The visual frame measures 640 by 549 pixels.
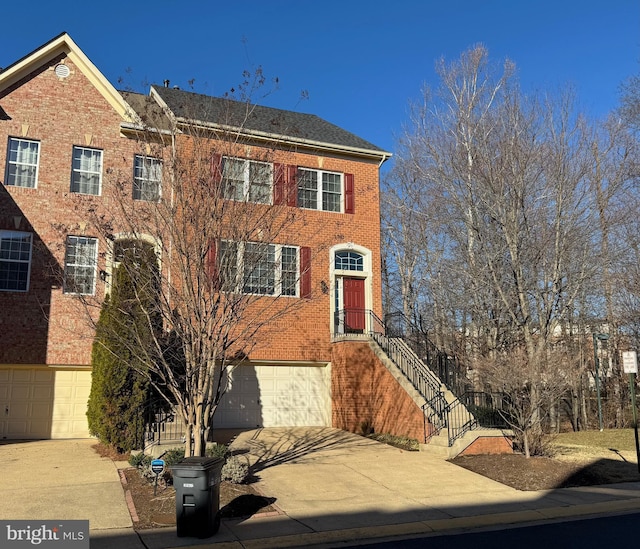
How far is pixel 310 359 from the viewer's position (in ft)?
58.9

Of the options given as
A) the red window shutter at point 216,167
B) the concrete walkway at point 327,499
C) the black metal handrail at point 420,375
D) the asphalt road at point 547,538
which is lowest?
the asphalt road at point 547,538

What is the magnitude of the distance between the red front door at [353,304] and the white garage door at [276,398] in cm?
169

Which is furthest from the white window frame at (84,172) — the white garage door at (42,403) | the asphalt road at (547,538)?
the asphalt road at (547,538)

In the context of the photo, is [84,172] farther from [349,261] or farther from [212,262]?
[212,262]

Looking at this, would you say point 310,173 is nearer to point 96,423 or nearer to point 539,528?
point 96,423

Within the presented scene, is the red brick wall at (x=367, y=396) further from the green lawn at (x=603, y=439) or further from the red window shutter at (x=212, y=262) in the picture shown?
the red window shutter at (x=212, y=262)

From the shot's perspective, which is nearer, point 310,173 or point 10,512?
point 10,512

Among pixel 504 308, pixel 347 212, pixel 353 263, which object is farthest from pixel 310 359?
pixel 504 308

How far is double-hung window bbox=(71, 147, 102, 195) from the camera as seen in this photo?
1664cm

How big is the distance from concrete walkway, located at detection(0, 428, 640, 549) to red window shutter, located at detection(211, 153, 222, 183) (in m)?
5.44

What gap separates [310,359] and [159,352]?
8998mm

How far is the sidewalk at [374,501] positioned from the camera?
7.64m

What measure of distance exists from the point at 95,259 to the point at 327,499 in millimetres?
8300

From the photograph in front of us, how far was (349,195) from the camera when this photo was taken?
19.6 metres
